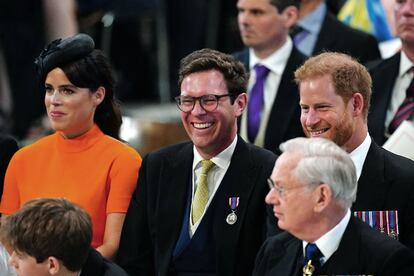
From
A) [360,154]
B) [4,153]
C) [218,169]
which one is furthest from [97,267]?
[4,153]

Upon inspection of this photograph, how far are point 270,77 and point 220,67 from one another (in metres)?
1.53

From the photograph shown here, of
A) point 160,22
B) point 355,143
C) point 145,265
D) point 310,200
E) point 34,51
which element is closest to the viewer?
point 310,200

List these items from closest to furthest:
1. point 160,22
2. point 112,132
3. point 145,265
Answer: 1. point 145,265
2. point 112,132
3. point 160,22

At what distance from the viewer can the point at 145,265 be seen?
490 centimetres

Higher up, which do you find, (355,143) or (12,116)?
(355,143)

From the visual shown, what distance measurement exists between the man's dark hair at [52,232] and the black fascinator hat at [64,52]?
3.56ft

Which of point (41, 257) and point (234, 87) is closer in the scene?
point (41, 257)

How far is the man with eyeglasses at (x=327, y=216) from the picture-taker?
3934 millimetres

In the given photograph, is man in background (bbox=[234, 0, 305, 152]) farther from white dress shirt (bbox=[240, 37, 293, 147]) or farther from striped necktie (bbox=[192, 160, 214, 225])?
striped necktie (bbox=[192, 160, 214, 225])

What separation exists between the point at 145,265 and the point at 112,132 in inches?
28.4

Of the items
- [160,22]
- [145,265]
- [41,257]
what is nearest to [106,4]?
[160,22]

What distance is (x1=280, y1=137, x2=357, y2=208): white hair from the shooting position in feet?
12.9

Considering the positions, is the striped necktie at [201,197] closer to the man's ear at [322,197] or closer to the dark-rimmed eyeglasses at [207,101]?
the dark-rimmed eyeglasses at [207,101]

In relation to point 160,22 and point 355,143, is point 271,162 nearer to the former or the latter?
point 355,143
